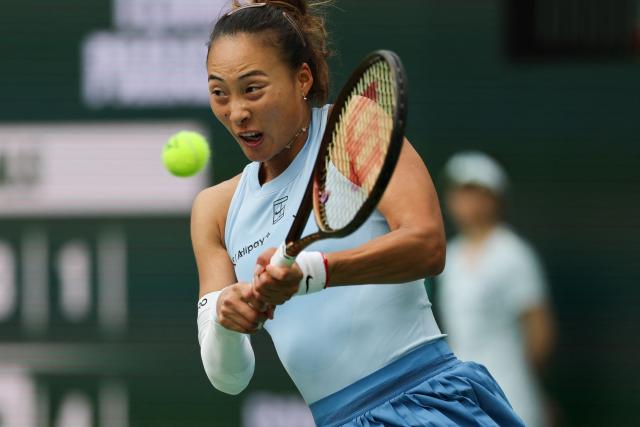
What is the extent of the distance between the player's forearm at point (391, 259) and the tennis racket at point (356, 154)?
0.22ft

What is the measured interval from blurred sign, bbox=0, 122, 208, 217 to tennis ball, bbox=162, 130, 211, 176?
3871 mm

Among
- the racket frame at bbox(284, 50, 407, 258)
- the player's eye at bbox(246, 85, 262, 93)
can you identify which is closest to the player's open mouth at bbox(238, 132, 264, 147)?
the player's eye at bbox(246, 85, 262, 93)

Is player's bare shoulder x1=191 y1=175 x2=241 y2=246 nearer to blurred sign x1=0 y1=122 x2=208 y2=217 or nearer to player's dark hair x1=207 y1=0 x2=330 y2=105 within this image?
player's dark hair x1=207 y1=0 x2=330 y2=105

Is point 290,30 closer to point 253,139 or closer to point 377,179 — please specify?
point 253,139

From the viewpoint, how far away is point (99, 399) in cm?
779

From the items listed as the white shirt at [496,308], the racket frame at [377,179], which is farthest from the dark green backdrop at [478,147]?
the racket frame at [377,179]

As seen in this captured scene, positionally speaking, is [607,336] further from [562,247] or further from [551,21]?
[551,21]

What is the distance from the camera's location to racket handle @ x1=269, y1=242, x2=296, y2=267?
3.05m

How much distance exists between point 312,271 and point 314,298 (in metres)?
0.40

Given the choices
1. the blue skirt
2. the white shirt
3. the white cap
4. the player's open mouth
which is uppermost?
the player's open mouth

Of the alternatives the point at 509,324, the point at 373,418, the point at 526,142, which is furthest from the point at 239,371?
the point at 526,142

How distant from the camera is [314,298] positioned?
3.45m

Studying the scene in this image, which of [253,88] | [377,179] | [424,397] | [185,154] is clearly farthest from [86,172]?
[377,179]

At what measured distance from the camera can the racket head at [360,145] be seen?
290cm
